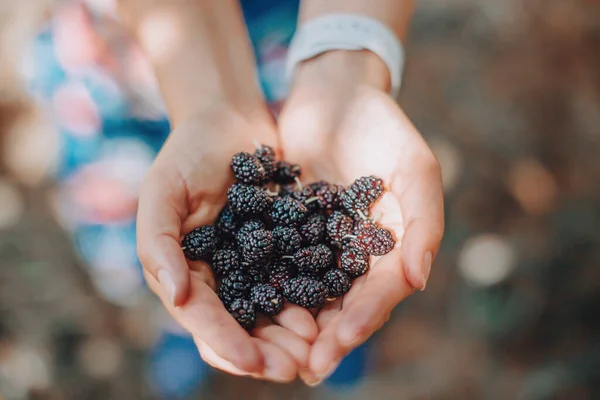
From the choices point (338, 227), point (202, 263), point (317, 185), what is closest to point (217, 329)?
point (202, 263)

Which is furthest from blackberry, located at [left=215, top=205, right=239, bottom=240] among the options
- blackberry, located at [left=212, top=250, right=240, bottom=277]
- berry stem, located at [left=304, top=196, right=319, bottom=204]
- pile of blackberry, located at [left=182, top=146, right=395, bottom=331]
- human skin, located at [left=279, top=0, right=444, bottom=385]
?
human skin, located at [left=279, top=0, right=444, bottom=385]

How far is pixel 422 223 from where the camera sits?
4.46ft

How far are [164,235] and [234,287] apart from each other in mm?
256

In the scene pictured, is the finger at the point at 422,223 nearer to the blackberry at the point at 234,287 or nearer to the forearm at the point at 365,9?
the blackberry at the point at 234,287

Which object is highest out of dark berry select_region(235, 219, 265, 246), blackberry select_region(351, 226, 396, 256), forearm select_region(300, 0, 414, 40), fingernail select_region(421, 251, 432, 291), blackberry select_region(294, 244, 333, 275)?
forearm select_region(300, 0, 414, 40)

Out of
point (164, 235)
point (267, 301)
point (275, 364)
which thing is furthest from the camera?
point (267, 301)

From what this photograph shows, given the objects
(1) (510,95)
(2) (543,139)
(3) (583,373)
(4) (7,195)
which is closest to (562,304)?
(3) (583,373)

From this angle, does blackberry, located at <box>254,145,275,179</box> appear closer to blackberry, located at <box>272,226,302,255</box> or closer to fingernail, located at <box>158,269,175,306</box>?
blackberry, located at <box>272,226,302,255</box>

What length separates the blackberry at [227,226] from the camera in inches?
65.3

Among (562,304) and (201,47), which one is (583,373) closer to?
(562,304)

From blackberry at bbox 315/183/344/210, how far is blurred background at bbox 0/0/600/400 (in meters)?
0.66

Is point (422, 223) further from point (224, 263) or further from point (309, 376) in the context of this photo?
point (224, 263)

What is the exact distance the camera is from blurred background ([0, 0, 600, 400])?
1964mm

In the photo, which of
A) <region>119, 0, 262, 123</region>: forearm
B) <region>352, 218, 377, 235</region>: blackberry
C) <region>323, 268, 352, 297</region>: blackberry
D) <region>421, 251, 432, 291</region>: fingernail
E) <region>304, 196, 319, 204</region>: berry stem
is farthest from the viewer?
<region>119, 0, 262, 123</region>: forearm
